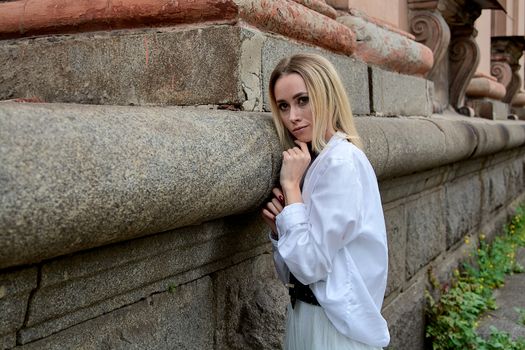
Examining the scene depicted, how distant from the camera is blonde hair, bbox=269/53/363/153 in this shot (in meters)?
1.68

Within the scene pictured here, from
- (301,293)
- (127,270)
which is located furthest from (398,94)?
(127,270)

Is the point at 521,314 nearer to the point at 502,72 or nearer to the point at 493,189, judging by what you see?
the point at 493,189

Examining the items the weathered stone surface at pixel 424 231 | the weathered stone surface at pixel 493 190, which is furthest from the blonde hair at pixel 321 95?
the weathered stone surface at pixel 493 190

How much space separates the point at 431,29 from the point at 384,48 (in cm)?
189

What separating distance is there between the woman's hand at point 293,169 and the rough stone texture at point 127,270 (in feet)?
0.71

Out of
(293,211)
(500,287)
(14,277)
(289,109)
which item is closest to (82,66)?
(289,109)

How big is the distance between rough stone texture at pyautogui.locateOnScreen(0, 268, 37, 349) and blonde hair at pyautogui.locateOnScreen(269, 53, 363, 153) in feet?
2.71

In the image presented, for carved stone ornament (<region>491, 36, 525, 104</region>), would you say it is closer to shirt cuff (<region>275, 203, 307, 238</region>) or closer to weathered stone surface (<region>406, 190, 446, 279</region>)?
weathered stone surface (<region>406, 190, 446, 279</region>)

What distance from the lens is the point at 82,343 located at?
53.6 inches

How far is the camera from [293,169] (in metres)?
1.70

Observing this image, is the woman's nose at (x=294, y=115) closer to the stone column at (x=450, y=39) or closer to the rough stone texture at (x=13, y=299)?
the rough stone texture at (x=13, y=299)

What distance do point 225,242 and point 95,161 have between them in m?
0.76

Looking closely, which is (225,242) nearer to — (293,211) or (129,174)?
(293,211)

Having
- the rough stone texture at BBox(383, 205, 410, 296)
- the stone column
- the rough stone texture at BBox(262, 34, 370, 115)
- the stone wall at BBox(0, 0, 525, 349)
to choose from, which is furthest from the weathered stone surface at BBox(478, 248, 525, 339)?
the stone column
